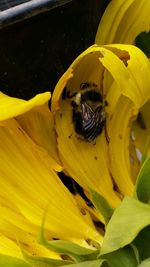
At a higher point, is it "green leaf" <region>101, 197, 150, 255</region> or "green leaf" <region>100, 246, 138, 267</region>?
"green leaf" <region>101, 197, 150, 255</region>

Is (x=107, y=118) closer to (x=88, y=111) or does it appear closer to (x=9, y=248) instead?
(x=88, y=111)

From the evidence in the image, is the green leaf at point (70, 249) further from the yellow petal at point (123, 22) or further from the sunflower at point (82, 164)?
the yellow petal at point (123, 22)

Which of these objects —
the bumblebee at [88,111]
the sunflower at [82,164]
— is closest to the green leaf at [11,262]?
the sunflower at [82,164]

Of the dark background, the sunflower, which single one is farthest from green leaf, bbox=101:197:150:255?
the dark background

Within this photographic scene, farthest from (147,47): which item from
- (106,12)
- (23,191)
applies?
(23,191)

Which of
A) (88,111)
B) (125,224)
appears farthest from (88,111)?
(125,224)

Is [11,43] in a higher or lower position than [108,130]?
higher

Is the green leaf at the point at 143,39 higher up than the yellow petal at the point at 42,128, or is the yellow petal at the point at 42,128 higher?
the yellow petal at the point at 42,128

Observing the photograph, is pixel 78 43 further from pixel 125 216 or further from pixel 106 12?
pixel 125 216

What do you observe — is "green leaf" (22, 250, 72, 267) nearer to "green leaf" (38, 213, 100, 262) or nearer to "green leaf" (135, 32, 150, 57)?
"green leaf" (38, 213, 100, 262)
